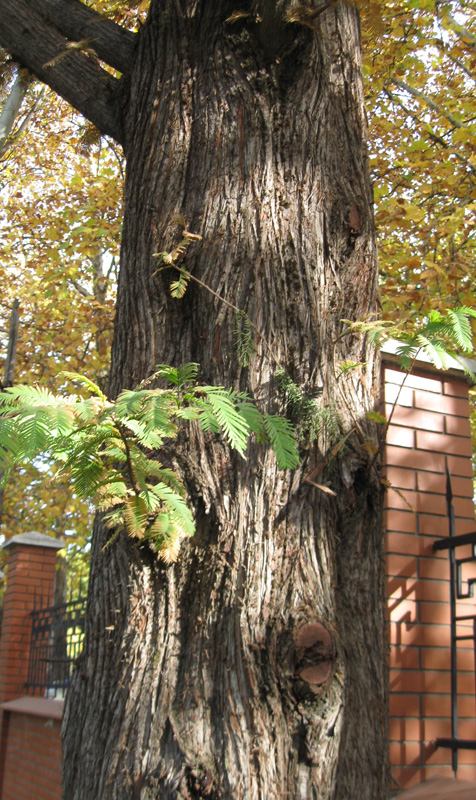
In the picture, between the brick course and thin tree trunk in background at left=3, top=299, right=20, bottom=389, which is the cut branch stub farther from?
the brick course

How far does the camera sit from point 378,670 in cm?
202

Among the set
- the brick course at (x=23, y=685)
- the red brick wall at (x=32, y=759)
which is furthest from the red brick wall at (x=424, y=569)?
the brick course at (x=23, y=685)

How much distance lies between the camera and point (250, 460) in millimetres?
2008

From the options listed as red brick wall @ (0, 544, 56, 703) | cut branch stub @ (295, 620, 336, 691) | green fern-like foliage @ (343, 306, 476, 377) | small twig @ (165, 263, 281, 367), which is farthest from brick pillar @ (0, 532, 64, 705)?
green fern-like foliage @ (343, 306, 476, 377)

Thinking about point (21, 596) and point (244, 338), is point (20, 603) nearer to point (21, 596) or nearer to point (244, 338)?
point (21, 596)

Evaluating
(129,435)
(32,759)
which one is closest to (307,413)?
(129,435)

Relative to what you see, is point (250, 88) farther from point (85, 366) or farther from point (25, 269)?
point (25, 269)

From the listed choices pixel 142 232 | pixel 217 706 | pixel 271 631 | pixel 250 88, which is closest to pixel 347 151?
pixel 250 88

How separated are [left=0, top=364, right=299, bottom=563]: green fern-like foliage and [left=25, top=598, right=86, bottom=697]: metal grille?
4666 millimetres

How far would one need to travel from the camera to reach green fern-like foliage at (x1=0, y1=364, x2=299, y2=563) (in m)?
1.28

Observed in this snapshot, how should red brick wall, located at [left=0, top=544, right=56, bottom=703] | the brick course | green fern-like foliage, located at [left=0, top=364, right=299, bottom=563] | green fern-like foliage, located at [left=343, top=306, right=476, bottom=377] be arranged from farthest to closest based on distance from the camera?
red brick wall, located at [left=0, top=544, right=56, bottom=703]
the brick course
green fern-like foliage, located at [left=343, top=306, right=476, bottom=377]
green fern-like foliage, located at [left=0, top=364, right=299, bottom=563]

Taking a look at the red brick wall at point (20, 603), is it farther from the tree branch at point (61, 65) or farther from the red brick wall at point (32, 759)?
the tree branch at point (61, 65)

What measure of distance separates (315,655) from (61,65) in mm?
→ 2655

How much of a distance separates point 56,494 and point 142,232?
1017 centimetres
